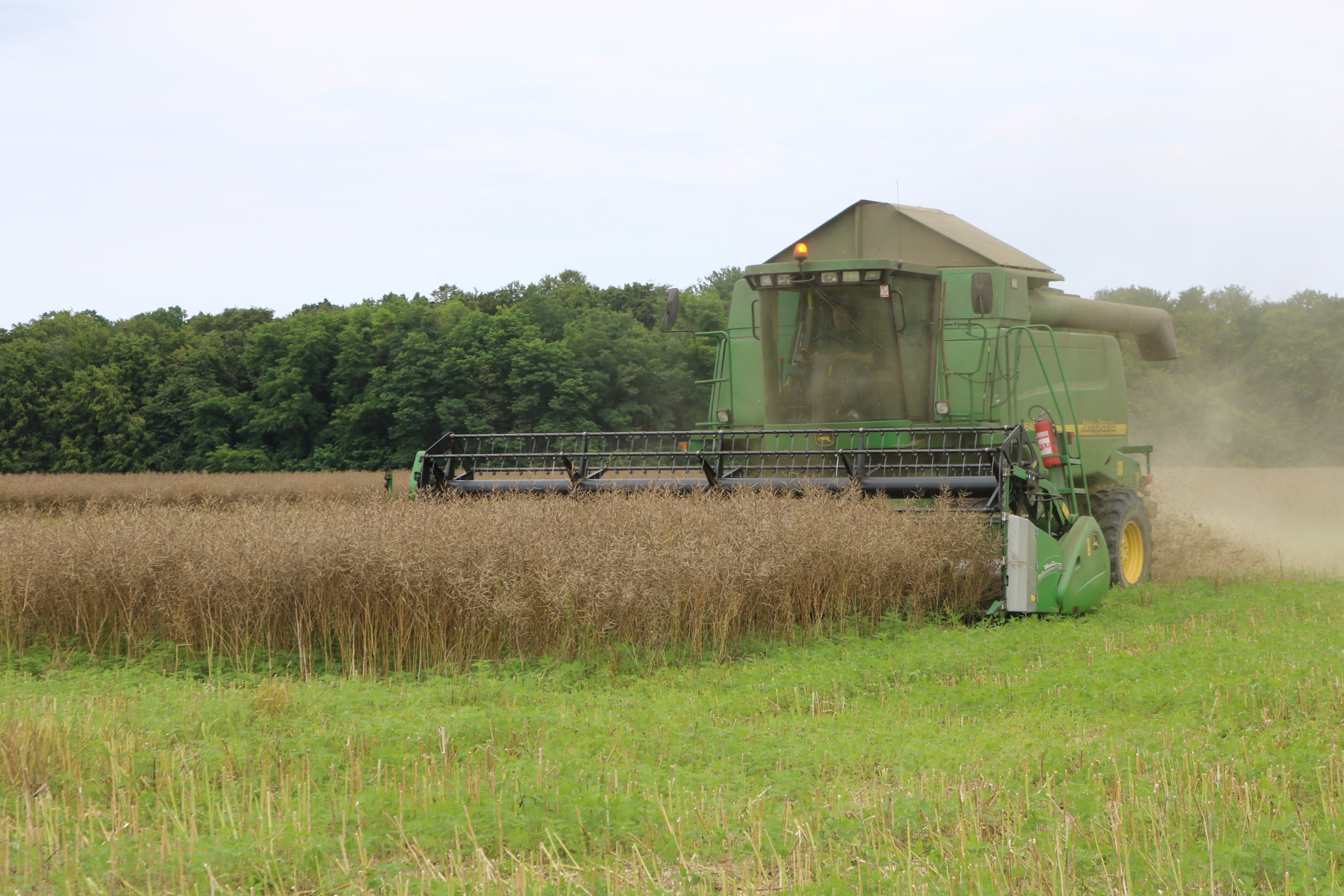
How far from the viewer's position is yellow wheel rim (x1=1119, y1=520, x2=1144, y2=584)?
9539 mm

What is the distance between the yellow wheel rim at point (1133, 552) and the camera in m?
9.54

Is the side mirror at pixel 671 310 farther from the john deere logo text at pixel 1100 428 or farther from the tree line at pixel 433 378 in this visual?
the tree line at pixel 433 378

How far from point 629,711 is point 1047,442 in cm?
465

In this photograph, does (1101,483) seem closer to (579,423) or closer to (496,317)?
(579,423)

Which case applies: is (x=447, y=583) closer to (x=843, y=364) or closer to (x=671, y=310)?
(x=671, y=310)

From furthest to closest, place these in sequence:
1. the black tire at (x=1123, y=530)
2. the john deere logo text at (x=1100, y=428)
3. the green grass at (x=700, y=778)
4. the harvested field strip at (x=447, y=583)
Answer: the john deere logo text at (x=1100, y=428)
the black tire at (x=1123, y=530)
the harvested field strip at (x=447, y=583)
the green grass at (x=700, y=778)

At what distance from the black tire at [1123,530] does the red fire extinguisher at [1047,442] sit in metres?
0.79

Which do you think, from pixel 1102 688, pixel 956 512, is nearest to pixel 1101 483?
pixel 956 512

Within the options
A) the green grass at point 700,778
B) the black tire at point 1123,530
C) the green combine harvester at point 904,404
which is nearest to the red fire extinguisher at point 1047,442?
the green combine harvester at point 904,404

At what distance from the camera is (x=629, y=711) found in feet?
16.0

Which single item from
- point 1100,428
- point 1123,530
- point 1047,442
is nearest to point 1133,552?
point 1123,530

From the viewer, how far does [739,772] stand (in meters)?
3.89

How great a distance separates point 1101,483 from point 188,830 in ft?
28.4

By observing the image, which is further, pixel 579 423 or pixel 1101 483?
pixel 579 423
